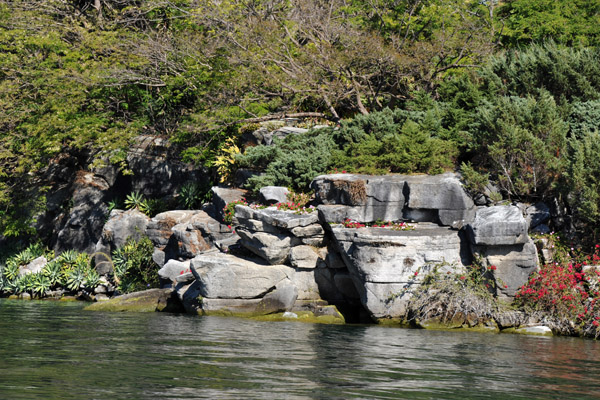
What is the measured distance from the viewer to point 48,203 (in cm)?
3123

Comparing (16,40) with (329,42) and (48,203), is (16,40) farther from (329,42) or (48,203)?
(329,42)

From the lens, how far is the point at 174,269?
22.4 meters

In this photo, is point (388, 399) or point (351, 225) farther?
point (351, 225)

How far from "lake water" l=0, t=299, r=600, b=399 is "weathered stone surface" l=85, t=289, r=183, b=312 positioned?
4.08m

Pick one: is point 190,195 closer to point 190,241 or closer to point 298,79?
point 190,241

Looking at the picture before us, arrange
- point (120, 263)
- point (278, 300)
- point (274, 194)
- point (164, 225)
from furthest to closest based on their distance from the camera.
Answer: point (120, 263) → point (164, 225) → point (274, 194) → point (278, 300)

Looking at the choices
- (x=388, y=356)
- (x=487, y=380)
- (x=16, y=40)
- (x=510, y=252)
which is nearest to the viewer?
(x=487, y=380)

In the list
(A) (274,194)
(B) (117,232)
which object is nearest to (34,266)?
(B) (117,232)

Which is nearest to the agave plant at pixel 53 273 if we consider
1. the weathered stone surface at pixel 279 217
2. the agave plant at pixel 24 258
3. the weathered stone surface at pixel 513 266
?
the agave plant at pixel 24 258

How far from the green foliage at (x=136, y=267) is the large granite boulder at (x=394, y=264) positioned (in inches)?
416

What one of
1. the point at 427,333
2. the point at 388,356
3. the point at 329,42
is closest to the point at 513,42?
the point at 329,42

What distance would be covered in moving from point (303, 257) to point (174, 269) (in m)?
5.25

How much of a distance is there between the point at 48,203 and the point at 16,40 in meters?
7.88

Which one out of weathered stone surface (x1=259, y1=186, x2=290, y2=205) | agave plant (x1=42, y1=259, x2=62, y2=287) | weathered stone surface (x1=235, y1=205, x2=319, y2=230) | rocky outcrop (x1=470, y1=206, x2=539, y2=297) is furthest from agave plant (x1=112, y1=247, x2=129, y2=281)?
rocky outcrop (x1=470, y1=206, x2=539, y2=297)
